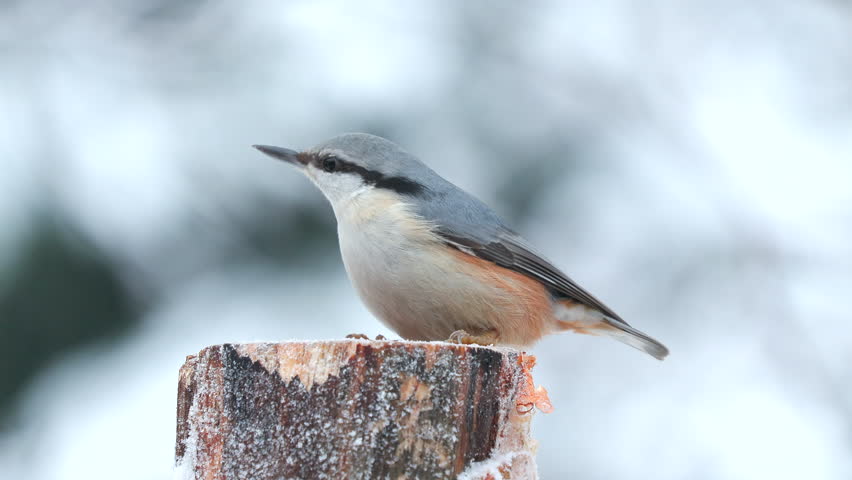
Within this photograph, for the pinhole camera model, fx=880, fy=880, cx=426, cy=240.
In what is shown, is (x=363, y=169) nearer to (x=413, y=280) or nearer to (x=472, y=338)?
(x=413, y=280)

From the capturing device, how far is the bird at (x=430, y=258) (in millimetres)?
2723

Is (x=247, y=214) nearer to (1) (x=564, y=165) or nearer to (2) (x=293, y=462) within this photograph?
(1) (x=564, y=165)

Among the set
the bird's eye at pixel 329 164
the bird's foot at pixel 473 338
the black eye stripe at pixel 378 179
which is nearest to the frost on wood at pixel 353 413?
the bird's foot at pixel 473 338

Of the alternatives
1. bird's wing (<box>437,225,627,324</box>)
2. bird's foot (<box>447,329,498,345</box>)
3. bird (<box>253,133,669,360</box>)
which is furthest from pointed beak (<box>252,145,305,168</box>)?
bird's foot (<box>447,329,498,345</box>)

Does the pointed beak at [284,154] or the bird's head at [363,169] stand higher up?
the pointed beak at [284,154]

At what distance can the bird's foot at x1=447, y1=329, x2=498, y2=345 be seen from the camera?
244 cm

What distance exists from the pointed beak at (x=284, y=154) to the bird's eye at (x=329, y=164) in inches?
4.8

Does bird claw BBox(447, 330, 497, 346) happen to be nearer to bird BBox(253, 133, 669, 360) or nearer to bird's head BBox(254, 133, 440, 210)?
bird BBox(253, 133, 669, 360)

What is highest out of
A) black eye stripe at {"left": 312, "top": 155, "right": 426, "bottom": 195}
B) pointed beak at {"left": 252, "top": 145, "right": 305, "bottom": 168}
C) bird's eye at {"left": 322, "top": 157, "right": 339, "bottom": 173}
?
pointed beak at {"left": 252, "top": 145, "right": 305, "bottom": 168}

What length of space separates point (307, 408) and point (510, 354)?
425 mm

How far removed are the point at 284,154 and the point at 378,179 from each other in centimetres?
47

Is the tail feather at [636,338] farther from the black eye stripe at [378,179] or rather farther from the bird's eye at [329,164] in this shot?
the bird's eye at [329,164]

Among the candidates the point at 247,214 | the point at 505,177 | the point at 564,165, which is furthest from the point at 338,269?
the point at 564,165

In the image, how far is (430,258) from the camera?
2.76m
